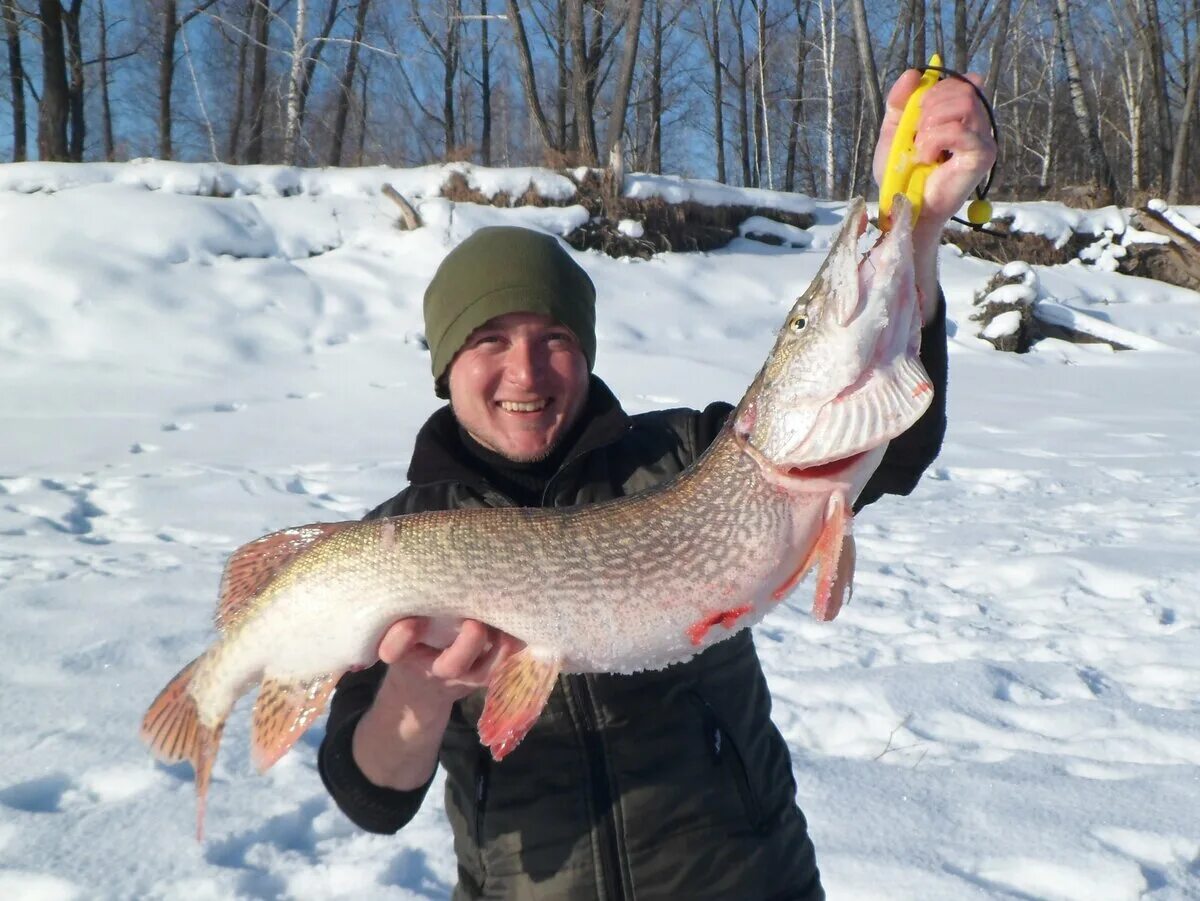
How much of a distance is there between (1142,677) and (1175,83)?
99.7 feet

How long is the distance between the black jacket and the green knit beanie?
0.22 m

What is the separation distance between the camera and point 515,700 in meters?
1.43

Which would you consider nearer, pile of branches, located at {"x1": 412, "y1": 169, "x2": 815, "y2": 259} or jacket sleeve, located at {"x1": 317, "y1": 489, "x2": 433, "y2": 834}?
jacket sleeve, located at {"x1": 317, "y1": 489, "x2": 433, "y2": 834}

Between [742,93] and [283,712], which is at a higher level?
[742,93]

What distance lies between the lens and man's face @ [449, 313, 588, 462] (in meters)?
1.72

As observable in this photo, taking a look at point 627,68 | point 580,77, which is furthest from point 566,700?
point 580,77

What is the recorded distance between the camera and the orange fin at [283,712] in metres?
1.54

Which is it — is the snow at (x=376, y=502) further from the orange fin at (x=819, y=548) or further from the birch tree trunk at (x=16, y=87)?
the birch tree trunk at (x=16, y=87)

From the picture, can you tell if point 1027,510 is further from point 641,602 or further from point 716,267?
point 716,267

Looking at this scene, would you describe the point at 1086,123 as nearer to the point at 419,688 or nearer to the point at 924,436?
the point at 924,436

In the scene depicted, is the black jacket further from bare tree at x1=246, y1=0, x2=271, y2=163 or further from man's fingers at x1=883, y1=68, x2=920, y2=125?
Result: bare tree at x1=246, y1=0, x2=271, y2=163

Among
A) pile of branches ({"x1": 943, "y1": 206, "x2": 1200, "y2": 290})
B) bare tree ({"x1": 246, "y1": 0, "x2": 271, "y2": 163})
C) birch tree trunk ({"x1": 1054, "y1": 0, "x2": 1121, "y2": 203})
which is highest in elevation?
bare tree ({"x1": 246, "y1": 0, "x2": 271, "y2": 163})

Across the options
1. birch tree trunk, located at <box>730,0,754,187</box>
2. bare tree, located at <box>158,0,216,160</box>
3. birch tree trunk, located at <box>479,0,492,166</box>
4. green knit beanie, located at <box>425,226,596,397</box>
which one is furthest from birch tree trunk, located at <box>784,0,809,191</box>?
green knit beanie, located at <box>425,226,596,397</box>

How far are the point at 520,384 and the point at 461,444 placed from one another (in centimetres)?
21
